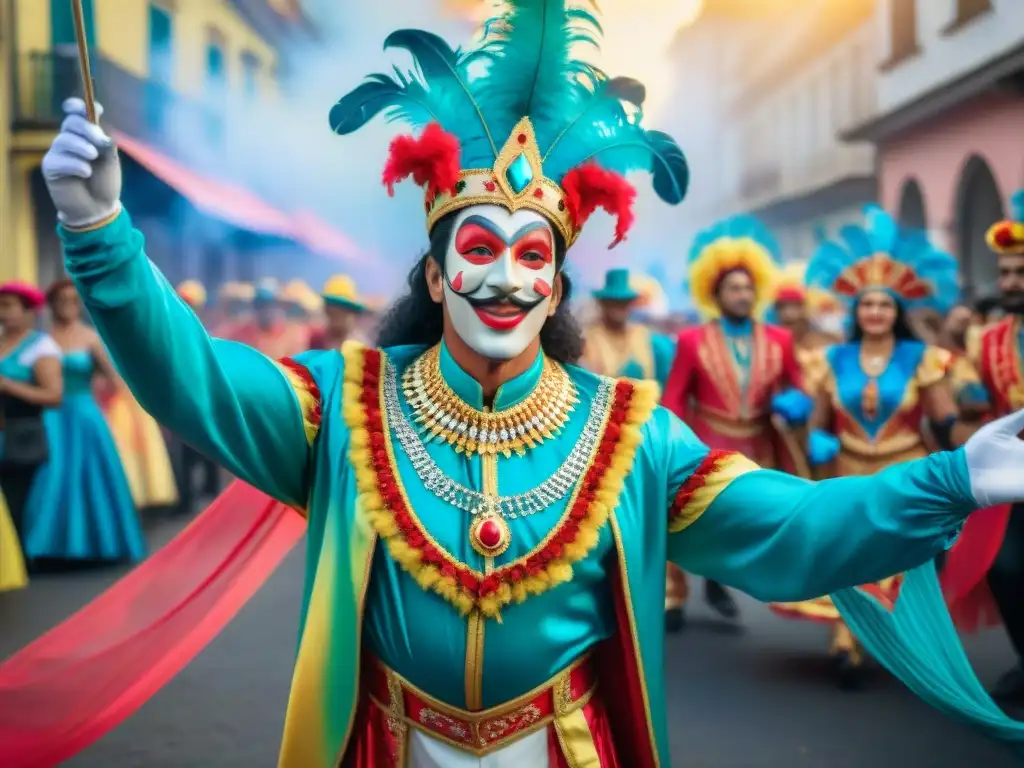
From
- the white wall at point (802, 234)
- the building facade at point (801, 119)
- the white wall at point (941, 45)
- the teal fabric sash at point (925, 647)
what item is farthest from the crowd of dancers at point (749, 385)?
the white wall at point (802, 234)

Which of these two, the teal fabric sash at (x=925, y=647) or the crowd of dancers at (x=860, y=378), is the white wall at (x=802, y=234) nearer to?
the crowd of dancers at (x=860, y=378)

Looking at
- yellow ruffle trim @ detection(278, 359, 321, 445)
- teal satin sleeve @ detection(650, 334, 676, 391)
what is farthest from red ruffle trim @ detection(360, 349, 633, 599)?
teal satin sleeve @ detection(650, 334, 676, 391)

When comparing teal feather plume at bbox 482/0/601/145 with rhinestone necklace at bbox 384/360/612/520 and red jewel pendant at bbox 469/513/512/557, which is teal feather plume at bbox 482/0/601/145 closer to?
rhinestone necklace at bbox 384/360/612/520

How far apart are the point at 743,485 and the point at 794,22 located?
1004 inches

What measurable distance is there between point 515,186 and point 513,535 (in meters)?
0.77

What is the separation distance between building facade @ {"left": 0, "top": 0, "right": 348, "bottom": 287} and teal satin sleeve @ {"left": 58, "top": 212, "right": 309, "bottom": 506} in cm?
469

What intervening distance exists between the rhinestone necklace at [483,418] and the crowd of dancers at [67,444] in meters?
5.09

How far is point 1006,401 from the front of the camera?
573cm

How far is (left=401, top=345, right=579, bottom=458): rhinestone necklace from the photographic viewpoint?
2730 mm

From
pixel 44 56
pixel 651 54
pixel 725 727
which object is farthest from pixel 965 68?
pixel 651 54

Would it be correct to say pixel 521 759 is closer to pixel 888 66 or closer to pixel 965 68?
pixel 965 68

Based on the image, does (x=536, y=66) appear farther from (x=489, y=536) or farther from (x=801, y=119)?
(x=801, y=119)

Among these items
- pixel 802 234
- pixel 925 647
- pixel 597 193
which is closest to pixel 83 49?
pixel 597 193

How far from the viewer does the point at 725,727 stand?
5207 mm
